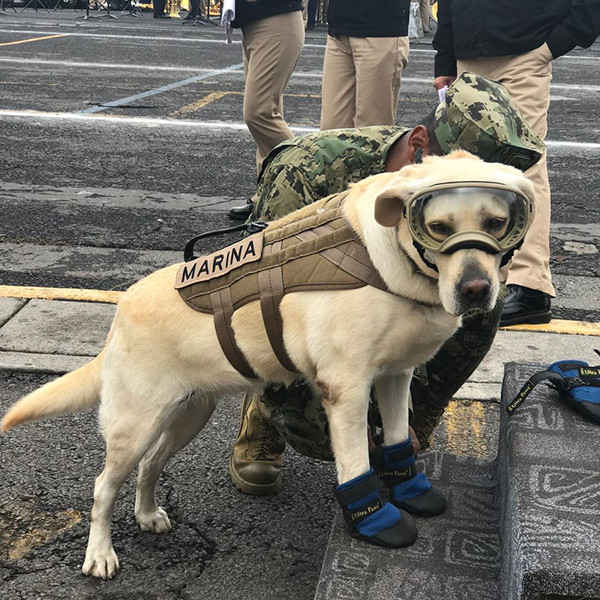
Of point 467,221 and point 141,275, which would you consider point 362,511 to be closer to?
point 467,221

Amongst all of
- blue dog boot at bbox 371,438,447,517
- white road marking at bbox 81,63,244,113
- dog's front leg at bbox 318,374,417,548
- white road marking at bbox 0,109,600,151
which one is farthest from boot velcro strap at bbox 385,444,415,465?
white road marking at bbox 81,63,244,113

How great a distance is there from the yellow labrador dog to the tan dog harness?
3 centimetres

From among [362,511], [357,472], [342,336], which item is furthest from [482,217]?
[362,511]

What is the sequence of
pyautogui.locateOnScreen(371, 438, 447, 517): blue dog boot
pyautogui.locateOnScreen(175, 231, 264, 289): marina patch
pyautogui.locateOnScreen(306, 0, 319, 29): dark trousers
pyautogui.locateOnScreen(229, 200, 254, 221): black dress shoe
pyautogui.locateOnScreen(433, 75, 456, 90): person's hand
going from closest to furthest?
pyautogui.locateOnScreen(175, 231, 264, 289): marina patch, pyautogui.locateOnScreen(371, 438, 447, 517): blue dog boot, pyautogui.locateOnScreen(433, 75, 456, 90): person's hand, pyautogui.locateOnScreen(229, 200, 254, 221): black dress shoe, pyautogui.locateOnScreen(306, 0, 319, 29): dark trousers

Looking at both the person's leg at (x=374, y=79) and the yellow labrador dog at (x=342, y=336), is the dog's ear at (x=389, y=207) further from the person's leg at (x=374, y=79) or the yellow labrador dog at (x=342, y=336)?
the person's leg at (x=374, y=79)

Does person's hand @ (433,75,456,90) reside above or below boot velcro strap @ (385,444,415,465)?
above

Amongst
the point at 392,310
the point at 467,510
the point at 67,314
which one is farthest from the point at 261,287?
the point at 67,314

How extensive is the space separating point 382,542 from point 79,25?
20.1 meters

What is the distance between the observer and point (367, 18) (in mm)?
5410

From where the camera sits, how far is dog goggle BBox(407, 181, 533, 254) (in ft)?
6.63

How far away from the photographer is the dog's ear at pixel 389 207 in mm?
2096

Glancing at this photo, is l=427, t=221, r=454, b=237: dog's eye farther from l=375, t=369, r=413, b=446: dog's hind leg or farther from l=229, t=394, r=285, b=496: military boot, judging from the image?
l=229, t=394, r=285, b=496: military boot

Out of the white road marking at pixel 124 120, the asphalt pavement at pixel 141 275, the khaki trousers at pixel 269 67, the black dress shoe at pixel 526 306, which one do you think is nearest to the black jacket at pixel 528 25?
the black dress shoe at pixel 526 306

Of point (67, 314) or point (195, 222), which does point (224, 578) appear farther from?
point (195, 222)
